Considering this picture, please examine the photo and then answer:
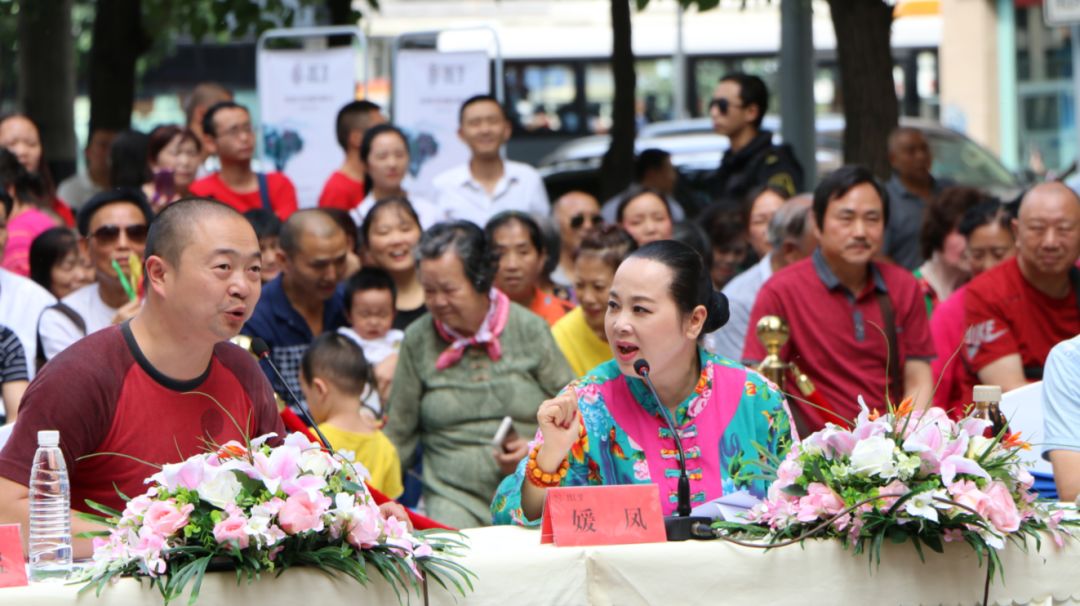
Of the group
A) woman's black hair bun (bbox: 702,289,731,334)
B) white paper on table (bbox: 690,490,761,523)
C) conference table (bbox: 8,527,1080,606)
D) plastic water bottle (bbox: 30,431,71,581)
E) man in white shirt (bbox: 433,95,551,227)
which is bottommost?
conference table (bbox: 8,527,1080,606)

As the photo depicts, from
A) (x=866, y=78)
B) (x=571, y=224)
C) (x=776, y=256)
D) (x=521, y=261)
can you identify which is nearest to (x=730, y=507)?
(x=776, y=256)

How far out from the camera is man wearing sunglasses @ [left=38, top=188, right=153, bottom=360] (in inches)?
287

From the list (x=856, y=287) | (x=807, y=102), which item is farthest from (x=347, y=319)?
(x=807, y=102)

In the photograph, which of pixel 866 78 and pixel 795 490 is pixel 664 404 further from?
pixel 866 78

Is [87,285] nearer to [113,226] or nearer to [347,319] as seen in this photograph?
[113,226]

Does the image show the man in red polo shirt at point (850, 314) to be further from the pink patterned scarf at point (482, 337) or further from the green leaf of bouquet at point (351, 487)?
the green leaf of bouquet at point (351, 487)

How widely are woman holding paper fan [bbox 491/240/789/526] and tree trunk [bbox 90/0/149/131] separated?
949 centimetres

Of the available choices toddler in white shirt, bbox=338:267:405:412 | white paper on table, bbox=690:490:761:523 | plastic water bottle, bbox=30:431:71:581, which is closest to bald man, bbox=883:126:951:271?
toddler in white shirt, bbox=338:267:405:412

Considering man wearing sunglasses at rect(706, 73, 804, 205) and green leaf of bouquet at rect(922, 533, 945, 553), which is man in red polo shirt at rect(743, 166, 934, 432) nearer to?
green leaf of bouquet at rect(922, 533, 945, 553)

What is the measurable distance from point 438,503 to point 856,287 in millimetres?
1907

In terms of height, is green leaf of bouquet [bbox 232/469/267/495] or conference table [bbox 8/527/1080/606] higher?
green leaf of bouquet [bbox 232/469/267/495]

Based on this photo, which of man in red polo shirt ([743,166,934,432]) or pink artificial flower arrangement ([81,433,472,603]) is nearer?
pink artificial flower arrangement ([81,433,472,603])

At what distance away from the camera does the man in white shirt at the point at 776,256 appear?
773cm

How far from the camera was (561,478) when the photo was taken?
184 inches
